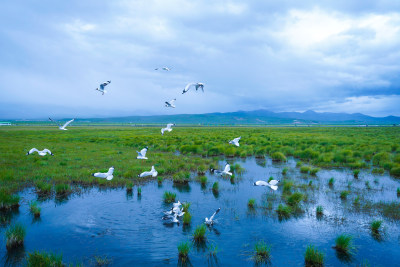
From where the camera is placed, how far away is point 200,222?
10.6m

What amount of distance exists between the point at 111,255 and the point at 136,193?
612 cm

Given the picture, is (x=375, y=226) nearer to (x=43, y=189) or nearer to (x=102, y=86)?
(x=102, y=86)

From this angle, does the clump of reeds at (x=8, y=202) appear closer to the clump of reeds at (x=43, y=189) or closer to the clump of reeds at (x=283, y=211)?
the clump of reeds at (x=43, y=189)

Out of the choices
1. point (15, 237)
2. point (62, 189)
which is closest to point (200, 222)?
point (15, 237)

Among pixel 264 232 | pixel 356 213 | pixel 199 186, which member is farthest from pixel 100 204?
pixel 356 213

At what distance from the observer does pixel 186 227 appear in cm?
1015

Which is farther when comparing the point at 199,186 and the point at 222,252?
the point at 199,186

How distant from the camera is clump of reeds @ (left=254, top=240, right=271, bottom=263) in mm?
8097

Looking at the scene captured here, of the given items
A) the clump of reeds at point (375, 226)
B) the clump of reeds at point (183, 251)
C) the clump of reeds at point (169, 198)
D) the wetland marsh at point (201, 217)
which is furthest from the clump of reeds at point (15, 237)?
the clump of reeds at point (375, 226)

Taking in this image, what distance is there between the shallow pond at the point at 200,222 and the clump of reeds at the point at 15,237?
263 mm

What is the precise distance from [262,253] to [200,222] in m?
3.10

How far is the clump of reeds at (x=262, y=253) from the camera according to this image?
8.10 metres

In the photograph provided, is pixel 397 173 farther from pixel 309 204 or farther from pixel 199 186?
pixel 199 186

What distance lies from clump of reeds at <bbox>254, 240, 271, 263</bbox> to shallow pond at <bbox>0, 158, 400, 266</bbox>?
222mm
